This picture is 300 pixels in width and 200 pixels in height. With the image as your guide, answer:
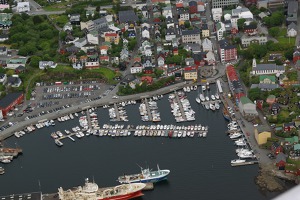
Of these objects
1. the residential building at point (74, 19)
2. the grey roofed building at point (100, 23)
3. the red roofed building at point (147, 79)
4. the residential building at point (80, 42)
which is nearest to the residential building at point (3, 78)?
the residential building at point (80, 42)

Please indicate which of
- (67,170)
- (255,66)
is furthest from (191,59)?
(67,170)

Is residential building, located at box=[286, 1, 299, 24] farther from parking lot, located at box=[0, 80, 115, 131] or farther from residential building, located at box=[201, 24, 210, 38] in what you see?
parking lot, located at box=[0, 80, 115, 131]

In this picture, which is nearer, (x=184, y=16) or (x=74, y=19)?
(x=184, y=16)

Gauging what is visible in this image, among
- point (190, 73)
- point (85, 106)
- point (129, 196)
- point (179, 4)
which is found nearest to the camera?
point (129, 196)

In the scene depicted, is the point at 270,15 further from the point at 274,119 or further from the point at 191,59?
the point at 274,119

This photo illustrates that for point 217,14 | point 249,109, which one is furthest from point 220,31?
point 249,109

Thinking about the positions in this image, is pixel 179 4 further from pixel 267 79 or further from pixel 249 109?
pixel 249 109

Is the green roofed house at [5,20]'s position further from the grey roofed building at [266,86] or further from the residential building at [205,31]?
the grey roofed building at [266,86]
